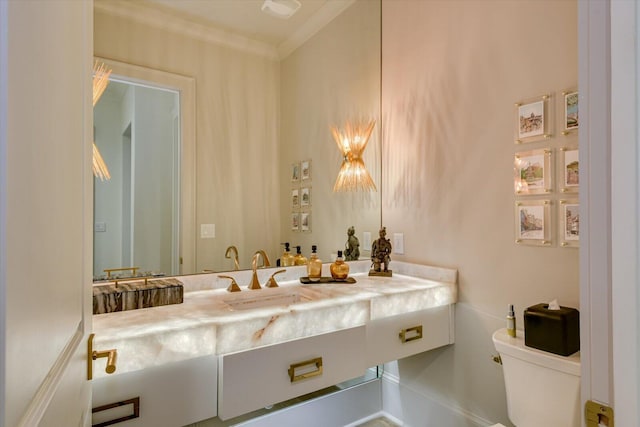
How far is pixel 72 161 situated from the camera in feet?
1.89

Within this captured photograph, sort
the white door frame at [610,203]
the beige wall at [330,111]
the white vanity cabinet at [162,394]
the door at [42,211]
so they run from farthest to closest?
the beige wall at [330,111], the white vanity cabinet at [162,394], the white door frame at [610,203], the door at [42,211]

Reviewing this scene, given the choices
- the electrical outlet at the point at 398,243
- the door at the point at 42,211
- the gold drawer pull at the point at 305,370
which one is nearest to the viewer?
the door at the point at 42,211

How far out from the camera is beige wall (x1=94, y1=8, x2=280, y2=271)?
1.54 metres

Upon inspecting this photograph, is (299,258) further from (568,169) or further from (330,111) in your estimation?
(568,169)

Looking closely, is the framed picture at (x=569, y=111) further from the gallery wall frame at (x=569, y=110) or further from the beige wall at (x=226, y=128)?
the beige wall at (x=226, y=128)

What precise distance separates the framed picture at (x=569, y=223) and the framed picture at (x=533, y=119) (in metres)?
0.29

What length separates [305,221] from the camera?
1987 mm

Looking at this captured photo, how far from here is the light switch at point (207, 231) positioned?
164 cm

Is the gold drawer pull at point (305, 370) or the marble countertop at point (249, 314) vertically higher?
the marble countertop at point (249, 314)

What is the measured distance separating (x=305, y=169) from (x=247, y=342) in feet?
3.55

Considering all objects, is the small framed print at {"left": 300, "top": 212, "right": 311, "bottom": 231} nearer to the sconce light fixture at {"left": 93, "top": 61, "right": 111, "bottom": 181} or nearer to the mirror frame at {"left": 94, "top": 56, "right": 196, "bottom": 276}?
the mirror frame at {"left": 94, "top": 56, "right": 196, "bottom": 276}

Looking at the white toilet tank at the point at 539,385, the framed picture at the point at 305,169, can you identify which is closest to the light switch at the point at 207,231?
the framed picture at the point at 305,169

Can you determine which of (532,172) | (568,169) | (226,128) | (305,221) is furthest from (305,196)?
(568,169)

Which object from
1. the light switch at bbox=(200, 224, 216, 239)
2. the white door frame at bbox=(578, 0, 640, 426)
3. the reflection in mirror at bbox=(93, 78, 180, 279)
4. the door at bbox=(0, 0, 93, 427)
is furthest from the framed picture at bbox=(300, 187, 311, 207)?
the white door frame at bbox=(578, 0, 640, 426)
